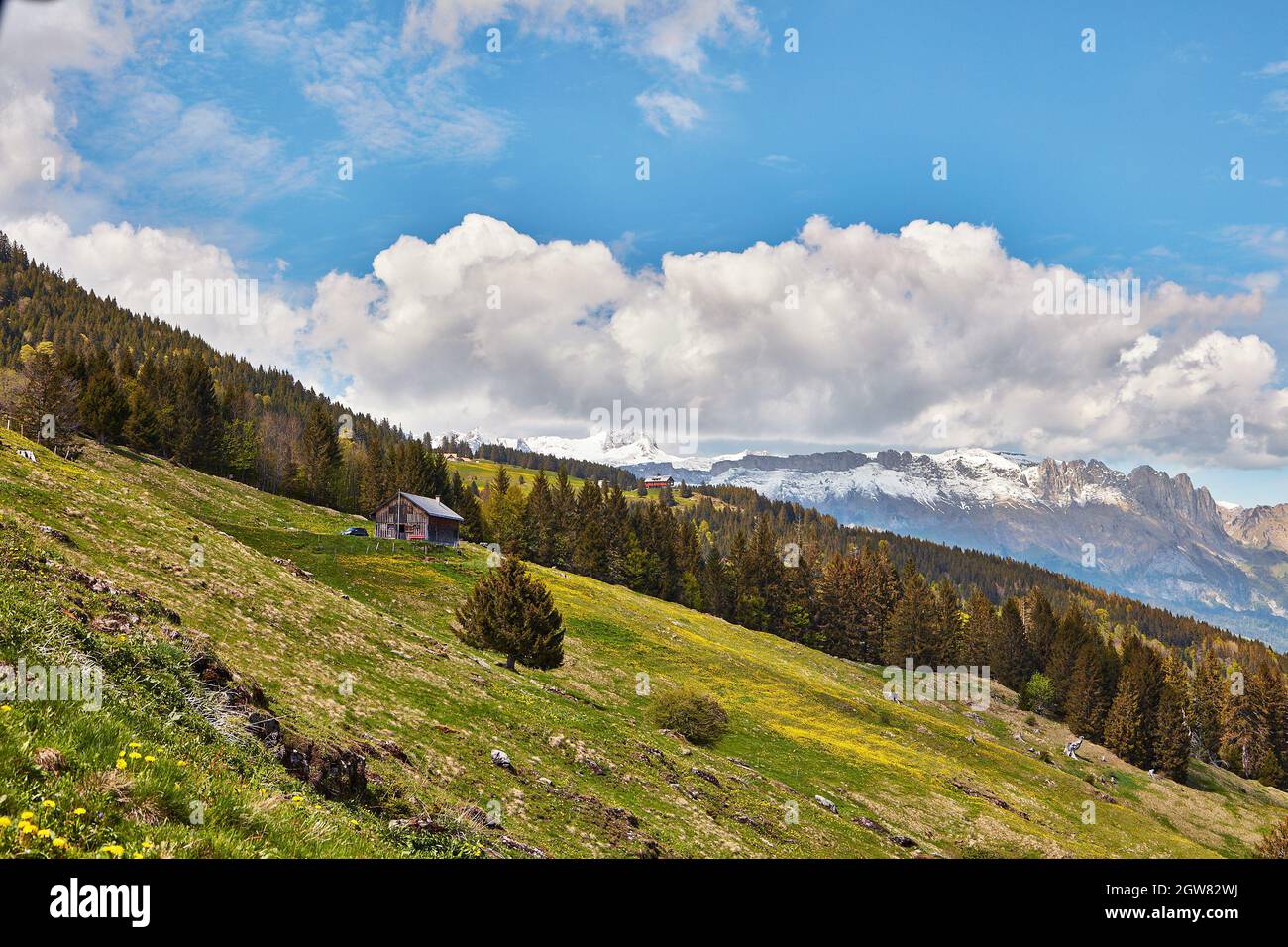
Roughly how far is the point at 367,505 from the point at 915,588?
106 metres

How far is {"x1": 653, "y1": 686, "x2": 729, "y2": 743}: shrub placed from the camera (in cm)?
4381

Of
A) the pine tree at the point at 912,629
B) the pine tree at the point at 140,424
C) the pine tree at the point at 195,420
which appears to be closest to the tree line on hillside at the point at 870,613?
the pine tree at the point at 912,629

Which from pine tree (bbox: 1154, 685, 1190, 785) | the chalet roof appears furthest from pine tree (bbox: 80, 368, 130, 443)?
pine tree (bbox: 1154, 685, 1190, 785)

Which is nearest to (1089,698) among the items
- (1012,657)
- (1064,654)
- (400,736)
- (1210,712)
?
(1064,654)

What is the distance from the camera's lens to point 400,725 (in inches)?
923

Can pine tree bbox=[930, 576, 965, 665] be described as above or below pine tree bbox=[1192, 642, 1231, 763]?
above

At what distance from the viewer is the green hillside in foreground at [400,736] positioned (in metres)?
8.58

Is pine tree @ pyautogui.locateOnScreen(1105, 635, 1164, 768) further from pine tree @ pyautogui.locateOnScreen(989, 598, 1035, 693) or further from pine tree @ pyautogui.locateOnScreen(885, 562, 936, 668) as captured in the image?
pine tree @ pyautogui.locateOnScreen(885, 562, 936, 668)

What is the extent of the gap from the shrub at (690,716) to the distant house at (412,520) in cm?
6374

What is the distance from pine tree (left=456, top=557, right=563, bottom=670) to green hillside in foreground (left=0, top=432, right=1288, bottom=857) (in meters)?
1.61

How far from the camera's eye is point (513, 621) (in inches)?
1837

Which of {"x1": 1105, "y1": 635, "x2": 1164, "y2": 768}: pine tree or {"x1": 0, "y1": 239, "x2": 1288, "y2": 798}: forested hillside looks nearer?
{"x1": 1105, "y1": 635, "x2": 1164, "y2": 768}: pine tree

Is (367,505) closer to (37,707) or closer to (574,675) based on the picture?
(574,675)

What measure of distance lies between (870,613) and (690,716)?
100436mm
